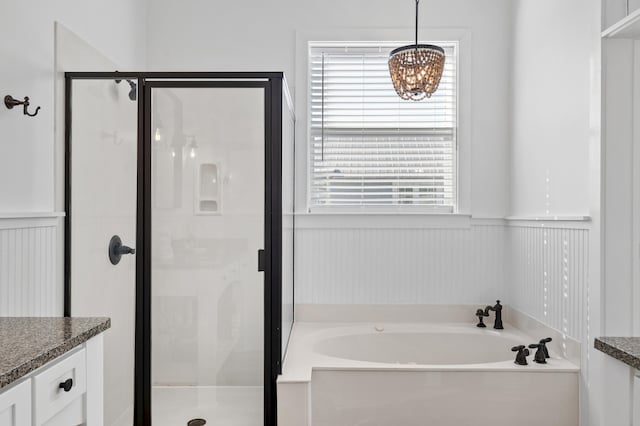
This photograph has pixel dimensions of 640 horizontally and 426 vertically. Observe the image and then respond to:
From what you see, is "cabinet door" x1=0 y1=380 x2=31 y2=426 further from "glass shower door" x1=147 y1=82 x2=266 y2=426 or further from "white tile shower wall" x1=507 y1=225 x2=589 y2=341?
"white tile shower wall" x1=507 y1=225 x2=589 y2=341

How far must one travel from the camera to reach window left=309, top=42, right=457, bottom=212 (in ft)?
10.8

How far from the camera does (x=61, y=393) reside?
125cm

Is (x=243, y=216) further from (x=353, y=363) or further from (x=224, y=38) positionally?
(x=224, y=38)

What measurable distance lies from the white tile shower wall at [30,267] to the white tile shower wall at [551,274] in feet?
7.62

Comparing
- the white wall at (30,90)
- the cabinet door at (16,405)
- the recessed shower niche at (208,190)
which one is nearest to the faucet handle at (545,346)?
the recessed shower niche at (208,190)

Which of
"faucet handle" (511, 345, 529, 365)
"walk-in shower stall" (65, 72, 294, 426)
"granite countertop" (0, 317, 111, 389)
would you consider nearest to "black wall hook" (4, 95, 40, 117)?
"walk-in shower stall" (65, 72, 294, 426)

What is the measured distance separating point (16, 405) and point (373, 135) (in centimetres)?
262

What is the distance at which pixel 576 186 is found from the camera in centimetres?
240

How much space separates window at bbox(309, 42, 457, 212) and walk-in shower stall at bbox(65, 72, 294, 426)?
109cm

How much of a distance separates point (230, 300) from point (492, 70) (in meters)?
2.22

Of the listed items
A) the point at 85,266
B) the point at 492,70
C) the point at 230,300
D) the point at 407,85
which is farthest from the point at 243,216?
the point at 492,70

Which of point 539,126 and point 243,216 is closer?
point 243,216

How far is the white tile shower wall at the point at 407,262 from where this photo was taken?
128 inches

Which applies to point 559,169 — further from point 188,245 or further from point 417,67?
point 188,245
